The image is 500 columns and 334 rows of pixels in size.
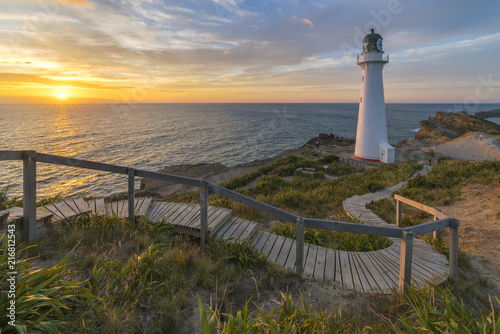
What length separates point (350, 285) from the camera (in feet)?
14.1

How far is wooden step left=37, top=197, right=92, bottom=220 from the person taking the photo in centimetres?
512

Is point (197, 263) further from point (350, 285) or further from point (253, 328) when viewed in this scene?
point (350, 285)

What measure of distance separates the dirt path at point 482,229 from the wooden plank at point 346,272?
224 cm

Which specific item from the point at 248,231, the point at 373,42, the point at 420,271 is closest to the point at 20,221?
the point at 248,231

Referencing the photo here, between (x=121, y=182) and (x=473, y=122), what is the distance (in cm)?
7242

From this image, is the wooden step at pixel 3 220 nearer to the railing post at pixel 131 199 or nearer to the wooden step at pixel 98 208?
the wooden step at pixel 98 208

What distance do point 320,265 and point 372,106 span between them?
24138 mm

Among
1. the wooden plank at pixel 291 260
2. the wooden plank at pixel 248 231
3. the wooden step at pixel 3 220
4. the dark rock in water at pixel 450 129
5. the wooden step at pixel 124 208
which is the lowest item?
the wooden plank at pixel 291 260

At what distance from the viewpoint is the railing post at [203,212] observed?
4770 millimetres

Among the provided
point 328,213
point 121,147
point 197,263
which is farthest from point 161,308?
point 121,147

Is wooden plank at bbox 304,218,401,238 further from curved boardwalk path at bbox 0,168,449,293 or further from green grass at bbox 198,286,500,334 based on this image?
curved boardwalk path at bbox 0,168,449,293

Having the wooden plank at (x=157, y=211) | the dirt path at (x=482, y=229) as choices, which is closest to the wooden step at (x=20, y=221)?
the wooden plank at (x=157, y=211)

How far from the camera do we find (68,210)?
5.38 m

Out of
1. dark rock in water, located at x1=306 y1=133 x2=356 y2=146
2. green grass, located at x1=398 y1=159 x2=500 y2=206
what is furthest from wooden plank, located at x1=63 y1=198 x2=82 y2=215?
dark rock in water, located at x1=306 y1=133 x2=356 y2=146
